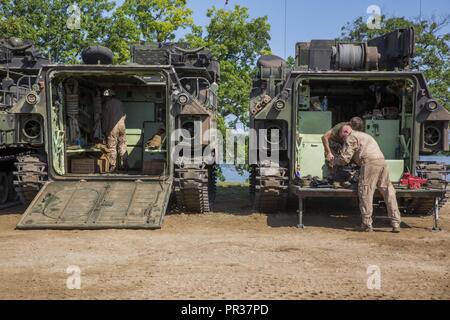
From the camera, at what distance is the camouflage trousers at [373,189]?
8641 millimetres

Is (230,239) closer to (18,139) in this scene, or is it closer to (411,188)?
(411,188)

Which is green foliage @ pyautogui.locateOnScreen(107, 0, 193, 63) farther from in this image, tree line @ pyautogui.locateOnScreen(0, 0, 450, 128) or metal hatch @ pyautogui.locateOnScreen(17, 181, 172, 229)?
metal hatch @ pyautogui.locateOnScreen(17, 181, 172, 229)

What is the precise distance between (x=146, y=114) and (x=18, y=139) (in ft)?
10.8

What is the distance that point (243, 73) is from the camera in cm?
2308

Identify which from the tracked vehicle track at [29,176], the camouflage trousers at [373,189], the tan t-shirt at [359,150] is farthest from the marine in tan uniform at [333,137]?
the tracked vehicle track at [29,176]

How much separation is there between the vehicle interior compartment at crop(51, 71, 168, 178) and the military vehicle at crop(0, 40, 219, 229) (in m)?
0.02

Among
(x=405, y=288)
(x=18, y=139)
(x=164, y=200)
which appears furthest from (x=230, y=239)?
(x=18, y=139)

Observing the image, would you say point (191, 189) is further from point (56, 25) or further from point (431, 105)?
→ point (56, 25)

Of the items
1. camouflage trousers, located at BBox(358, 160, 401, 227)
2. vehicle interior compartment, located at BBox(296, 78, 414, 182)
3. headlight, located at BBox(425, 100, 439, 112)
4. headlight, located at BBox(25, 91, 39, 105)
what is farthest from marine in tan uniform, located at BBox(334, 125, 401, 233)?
headlight, located at BBox(25, 91, 39, 105)

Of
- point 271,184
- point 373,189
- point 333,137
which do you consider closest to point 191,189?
point 271,184

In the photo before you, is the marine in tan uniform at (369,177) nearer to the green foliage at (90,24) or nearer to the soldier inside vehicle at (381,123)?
the soldier inside vehicle at (381,123)

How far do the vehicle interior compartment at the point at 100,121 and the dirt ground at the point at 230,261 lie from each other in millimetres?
1685

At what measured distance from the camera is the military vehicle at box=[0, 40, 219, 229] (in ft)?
29.8

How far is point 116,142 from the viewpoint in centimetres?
1168
